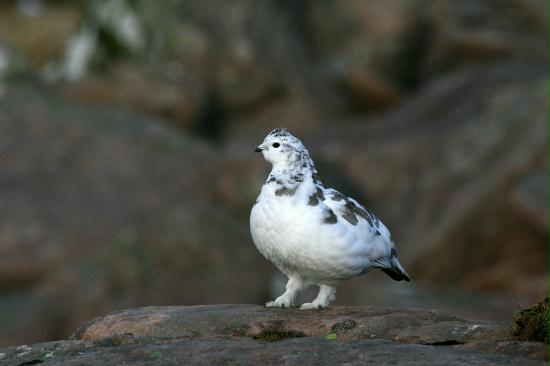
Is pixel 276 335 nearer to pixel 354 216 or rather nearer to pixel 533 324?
pixel 354 216

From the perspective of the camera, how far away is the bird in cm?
947

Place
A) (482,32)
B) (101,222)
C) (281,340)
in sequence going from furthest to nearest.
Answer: (482,32) < (101,222) < (281,340)

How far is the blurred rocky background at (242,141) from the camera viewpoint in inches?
709

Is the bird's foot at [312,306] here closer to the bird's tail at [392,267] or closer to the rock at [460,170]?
the bird's tail at [392,267]

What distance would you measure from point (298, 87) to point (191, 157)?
6130 millimetres

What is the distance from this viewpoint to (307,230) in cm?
945

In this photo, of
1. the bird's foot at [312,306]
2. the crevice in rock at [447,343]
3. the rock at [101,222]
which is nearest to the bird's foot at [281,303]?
the bird's foot at [312,306]

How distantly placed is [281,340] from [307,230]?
144 cm

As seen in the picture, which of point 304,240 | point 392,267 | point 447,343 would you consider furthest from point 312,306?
point 447,343

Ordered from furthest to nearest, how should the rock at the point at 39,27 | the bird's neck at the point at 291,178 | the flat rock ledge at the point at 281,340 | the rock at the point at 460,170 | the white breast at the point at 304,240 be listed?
the rock at the point at 39,27 < the rock at the point at 460,170 < the bird's neck at the point at 291,178 < the white breast at the point at 304,240 < the flat rock ledge at the point at 281,340

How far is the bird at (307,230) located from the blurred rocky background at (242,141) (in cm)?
725

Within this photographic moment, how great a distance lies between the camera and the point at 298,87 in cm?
2936

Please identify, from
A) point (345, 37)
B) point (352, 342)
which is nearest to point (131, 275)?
point (352, 342)

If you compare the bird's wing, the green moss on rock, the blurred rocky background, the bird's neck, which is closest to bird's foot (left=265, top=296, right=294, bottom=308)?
the bird's wing
